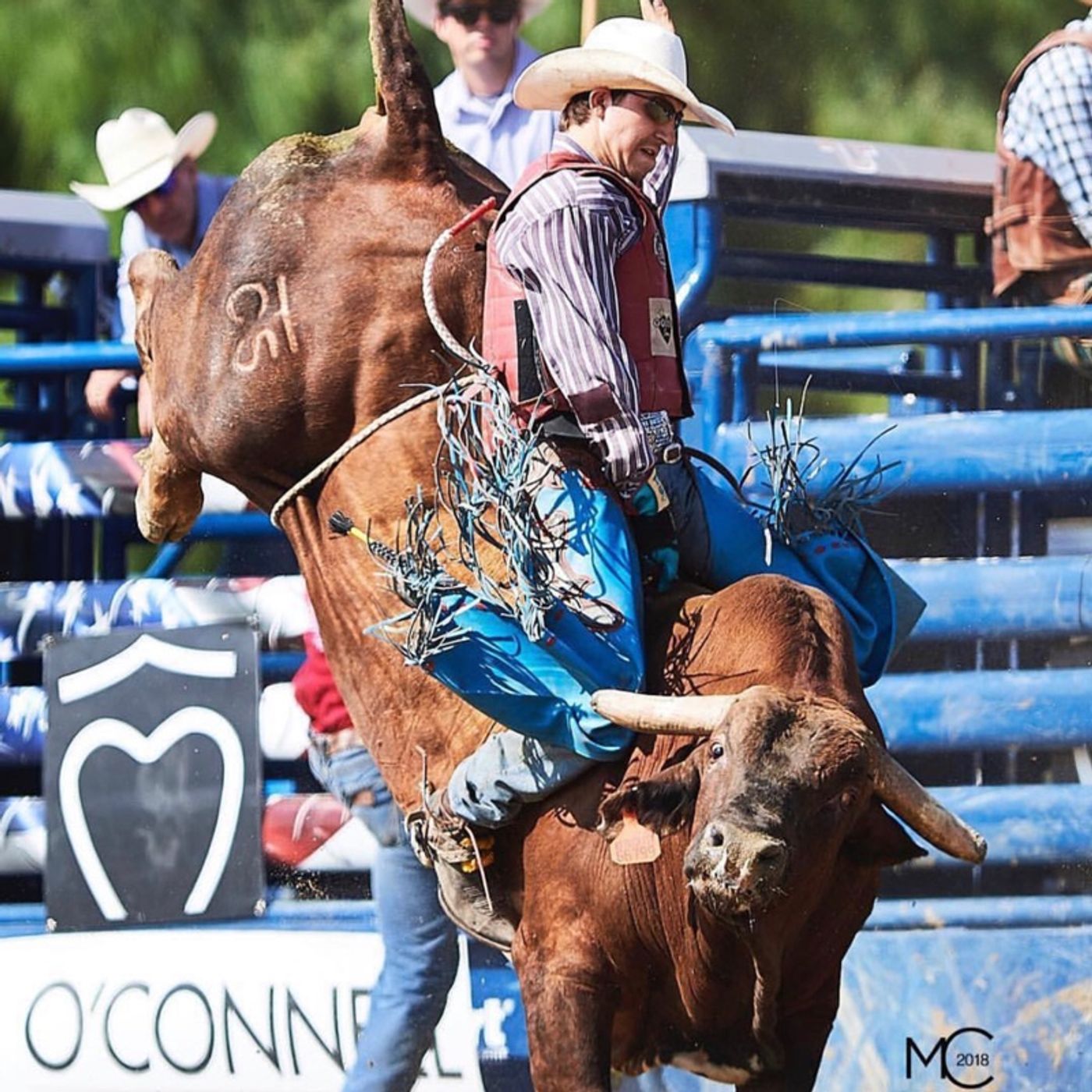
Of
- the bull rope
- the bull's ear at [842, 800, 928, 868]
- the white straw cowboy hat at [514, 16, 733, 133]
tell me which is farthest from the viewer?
the bull rope

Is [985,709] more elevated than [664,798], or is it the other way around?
[985,709]

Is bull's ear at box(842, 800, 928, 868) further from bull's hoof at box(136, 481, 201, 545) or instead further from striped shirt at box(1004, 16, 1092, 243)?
bull's hoof at box(136, 481, 201, 545)

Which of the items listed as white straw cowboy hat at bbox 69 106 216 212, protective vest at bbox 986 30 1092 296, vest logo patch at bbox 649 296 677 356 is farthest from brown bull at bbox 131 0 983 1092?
protective vest at bbox 986 30 1092 296

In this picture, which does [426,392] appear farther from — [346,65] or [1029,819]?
[1029,819]

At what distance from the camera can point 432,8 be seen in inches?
217

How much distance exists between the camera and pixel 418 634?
388 centimetres

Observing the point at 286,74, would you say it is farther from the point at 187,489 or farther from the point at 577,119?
the point at 577,119

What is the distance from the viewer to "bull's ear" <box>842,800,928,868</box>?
3.69 metres

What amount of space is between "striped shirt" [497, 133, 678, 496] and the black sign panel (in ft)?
6.46

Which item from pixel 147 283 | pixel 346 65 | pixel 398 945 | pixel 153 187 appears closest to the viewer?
pixel 147 283

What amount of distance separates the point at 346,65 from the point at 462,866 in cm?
253

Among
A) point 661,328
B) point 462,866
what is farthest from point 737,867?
point 661,328

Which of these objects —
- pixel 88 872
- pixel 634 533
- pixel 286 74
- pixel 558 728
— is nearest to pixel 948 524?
pixel 634 533
